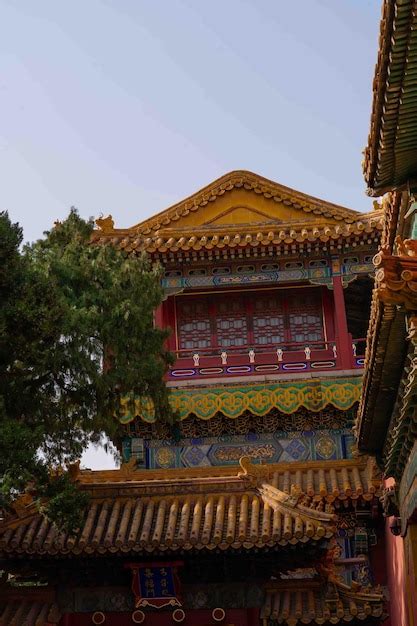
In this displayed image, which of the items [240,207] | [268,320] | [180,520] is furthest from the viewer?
[240,207]

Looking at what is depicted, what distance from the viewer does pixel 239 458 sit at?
18719 millimetres

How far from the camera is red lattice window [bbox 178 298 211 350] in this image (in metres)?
20.2

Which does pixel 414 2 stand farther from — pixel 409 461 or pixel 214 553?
pixel 214 553

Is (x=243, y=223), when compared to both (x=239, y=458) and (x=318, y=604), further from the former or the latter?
(x=318, y=604)

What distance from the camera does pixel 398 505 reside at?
13391mm

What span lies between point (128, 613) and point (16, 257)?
16.4ft

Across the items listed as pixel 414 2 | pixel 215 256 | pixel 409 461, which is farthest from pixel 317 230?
pixel 414 2

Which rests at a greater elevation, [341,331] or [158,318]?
[158,318]

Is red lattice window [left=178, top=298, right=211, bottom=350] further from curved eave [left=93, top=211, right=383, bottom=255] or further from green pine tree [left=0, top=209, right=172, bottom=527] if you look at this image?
green pine tree [left=0, top=209, right=172, bottom=527]

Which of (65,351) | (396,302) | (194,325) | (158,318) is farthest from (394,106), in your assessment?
(194,325)

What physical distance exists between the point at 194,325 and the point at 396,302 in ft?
43.1

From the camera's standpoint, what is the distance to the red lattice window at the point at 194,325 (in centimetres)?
2025

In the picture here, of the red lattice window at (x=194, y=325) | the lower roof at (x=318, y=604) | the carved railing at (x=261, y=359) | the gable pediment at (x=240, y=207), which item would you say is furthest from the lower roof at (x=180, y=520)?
the gable pediment at (x=240, y=207)

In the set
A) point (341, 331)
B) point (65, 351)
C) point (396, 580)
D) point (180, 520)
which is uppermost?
point (341, 331)
